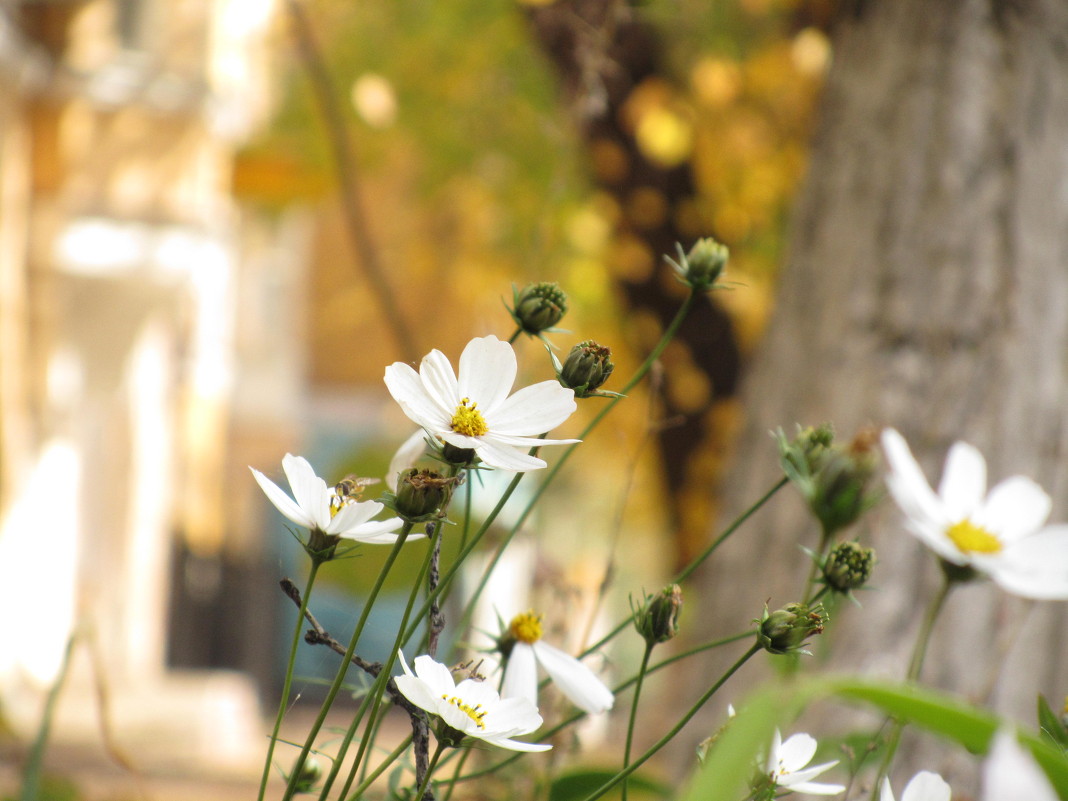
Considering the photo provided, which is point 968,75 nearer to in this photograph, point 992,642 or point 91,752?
point 992,642

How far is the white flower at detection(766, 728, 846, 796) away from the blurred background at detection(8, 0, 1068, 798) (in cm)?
10

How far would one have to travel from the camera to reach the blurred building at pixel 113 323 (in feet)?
7.71

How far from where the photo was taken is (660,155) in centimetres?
185

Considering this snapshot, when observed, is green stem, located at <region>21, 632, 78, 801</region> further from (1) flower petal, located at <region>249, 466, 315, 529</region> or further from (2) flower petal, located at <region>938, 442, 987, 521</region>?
(2) flower petal, located at <region>938, 442, 987, 521</region>

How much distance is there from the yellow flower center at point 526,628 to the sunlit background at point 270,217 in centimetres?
50

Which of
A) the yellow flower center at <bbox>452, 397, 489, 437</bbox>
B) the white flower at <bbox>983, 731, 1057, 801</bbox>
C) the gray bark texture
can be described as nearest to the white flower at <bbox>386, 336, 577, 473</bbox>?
the yellow flower center at <bbox>452, 397, 489, 437</bbox>

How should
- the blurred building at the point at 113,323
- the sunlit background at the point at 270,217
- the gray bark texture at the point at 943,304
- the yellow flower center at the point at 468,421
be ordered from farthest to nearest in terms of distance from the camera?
the blurred building at the point at 113,323 < the sunlit background at the point at 270,217 < the gray bark texture at the point at 943,304 < the yellow flower center at the point at 468,421

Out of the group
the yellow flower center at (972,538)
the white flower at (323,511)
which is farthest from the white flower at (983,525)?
the white flower at (323,511)

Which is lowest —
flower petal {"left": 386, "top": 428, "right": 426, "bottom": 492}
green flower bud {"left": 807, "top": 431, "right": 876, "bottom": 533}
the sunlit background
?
green flower bud {"left": 807, "top": 431, "right": 876, "bottom": 533}

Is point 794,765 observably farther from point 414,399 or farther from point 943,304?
point 943,304

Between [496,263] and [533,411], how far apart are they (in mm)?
2366

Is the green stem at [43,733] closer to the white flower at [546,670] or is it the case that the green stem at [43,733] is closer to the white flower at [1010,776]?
the white flower at [546,670]

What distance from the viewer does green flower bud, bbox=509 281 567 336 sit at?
0.26m

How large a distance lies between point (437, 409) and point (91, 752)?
267cm
